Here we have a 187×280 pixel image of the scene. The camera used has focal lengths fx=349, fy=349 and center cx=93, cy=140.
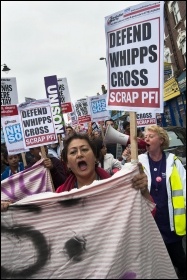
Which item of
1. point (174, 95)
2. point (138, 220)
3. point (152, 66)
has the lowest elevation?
point (138, 220)

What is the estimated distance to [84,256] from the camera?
7.36 ft

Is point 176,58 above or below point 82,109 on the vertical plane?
above

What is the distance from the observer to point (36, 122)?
532 cm

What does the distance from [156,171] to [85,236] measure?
4.95 feet

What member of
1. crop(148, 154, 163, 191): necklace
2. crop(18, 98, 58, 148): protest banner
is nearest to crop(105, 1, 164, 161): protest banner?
crop(148, 154, 163, 191): necklace

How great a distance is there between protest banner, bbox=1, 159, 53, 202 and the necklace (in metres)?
1.06

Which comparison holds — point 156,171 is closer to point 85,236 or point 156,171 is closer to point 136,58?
point 136,58

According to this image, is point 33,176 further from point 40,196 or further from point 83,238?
point 83,238

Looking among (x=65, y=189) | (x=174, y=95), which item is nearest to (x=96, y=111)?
(x=65, y=189)

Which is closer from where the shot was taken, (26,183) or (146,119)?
(26,183)

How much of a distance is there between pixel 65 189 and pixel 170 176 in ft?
3.75

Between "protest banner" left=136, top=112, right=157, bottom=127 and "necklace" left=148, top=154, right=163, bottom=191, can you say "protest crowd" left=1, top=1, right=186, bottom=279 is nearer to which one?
"necklace" left=148, top=154, right=163, bottom=191

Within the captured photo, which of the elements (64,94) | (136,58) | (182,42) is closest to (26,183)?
(136,58)

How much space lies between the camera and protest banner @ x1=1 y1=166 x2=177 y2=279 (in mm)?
2188
